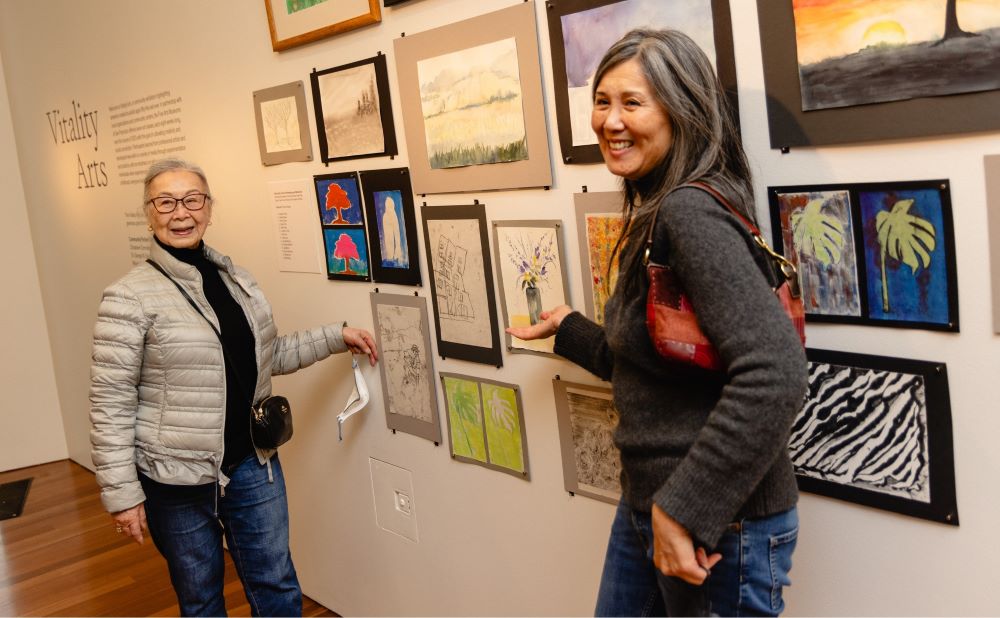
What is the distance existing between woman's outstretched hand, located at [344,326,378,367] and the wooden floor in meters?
1.15

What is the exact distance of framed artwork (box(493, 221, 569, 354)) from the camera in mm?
2232

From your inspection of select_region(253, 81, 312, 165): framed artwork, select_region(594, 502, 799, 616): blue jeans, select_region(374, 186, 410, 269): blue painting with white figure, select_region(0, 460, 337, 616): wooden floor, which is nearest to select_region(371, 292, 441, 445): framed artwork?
select_region(374, 186, 410, 269): blue painting with white figure

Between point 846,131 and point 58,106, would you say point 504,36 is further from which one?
point 58,106

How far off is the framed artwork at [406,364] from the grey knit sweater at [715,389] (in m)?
1.26

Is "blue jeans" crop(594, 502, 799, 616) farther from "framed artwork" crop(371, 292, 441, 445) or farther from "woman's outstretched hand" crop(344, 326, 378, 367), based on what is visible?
"woman's outstretched hand" crop(344, 326, 378, 367)

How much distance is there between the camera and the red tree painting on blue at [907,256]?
61.1 inches

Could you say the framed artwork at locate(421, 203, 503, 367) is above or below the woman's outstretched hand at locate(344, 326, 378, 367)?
above

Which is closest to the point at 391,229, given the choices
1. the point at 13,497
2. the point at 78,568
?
the point at 78,568

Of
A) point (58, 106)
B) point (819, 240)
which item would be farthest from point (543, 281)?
point (58, 106)

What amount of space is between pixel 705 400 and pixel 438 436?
142 cm

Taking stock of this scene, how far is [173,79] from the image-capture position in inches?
144

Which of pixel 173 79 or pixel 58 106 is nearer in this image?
pixel 173 79

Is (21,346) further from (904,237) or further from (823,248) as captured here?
(904,237)

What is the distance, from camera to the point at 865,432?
1710 millimetres
